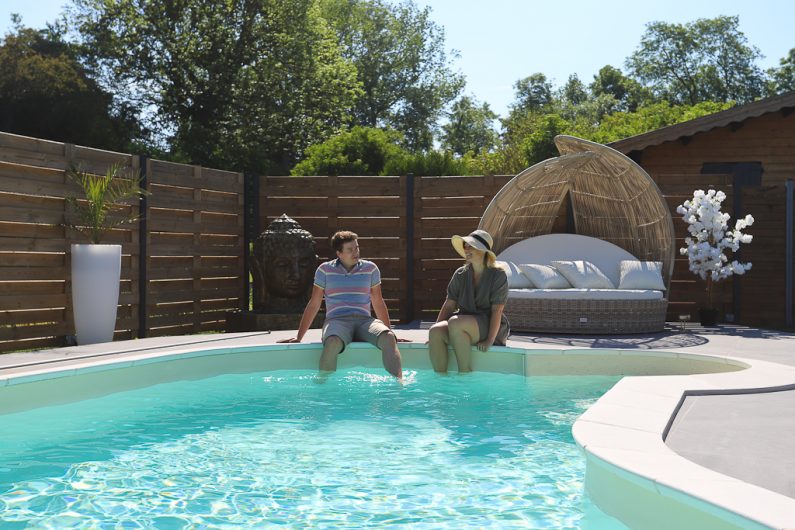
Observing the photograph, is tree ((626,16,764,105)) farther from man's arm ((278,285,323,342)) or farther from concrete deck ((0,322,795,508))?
man's arm ((278,285,323,342))

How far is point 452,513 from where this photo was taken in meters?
2.96

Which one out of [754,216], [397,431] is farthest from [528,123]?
[397,431]

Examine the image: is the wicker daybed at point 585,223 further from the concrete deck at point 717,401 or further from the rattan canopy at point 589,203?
the concrete deck at point 717,401

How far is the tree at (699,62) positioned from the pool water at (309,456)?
45.5 m

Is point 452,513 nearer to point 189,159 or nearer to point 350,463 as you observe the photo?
point 350,463

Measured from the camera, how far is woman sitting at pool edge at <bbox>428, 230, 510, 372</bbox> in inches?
230

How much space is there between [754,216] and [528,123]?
1961cm

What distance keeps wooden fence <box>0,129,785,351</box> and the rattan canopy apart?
40 cm

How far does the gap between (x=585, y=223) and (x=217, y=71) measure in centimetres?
1684

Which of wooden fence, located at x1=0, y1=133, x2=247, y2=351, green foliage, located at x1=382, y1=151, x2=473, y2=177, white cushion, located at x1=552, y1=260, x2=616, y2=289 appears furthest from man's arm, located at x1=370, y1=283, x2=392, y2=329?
green foliage, located at x1=382, y1=151, x2=473, y2=177

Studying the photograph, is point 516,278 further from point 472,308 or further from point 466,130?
point 466,130

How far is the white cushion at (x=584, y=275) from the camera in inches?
326

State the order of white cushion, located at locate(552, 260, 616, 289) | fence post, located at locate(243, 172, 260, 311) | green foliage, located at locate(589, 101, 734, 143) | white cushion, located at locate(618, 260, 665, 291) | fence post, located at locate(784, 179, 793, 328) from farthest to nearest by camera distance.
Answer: green foliage, located at locate(589, 101, 734, 143)
fence post, located at locate(243, 172, 260, 311)
fence post, located at locate(784, 179, 793, 328)
white cushion, located at locate(552, 260, 616, 289)
white cushion, located at locate(618, 260, 665, 291)

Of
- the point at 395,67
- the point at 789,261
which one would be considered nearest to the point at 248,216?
the point at 789,261
